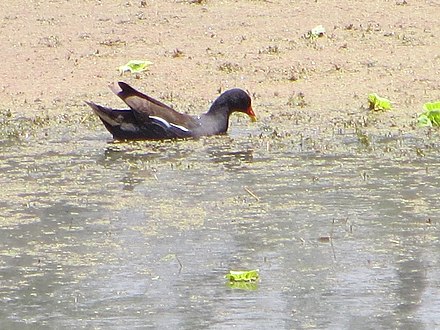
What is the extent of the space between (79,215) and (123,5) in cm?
652

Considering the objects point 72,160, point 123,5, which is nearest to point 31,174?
point 72,160

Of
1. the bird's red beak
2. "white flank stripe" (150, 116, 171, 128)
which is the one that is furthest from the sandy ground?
"white flank stripe" (150, 116, 171, 128)

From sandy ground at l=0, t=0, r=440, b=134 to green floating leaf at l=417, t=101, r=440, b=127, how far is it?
152 mm

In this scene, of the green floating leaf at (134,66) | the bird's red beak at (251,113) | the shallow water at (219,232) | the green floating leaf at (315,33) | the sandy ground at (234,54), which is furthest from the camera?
the green floating leaf at (315,33)

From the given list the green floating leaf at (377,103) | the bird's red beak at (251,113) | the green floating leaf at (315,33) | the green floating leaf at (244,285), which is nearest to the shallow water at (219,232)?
the green floating leaf at (244,285)

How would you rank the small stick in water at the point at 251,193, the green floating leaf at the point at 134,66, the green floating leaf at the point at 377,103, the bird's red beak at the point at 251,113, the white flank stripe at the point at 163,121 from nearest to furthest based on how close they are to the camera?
1. the small stick in water at the point at 251,193
2. the white flank stripe at the point at 163,121
3. the bird's red beak at the point at 251,113
4. the green floating leaf at the point at 377,103
5. the green floating leaf at the point at 134,66

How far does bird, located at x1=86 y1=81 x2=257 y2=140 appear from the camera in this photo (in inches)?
399

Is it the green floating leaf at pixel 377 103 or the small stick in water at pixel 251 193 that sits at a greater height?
the green floating leaf at pixel 377 103

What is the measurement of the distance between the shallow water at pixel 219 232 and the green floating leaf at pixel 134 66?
1.94 meters

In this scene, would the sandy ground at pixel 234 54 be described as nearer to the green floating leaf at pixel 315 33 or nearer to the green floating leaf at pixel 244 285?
the green floating leaf at pixel 315 33

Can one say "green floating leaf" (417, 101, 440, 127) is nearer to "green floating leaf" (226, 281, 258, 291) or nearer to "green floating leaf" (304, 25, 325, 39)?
"green floating leaf" (304, 25, 325, 39)

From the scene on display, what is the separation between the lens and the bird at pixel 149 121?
1013cm

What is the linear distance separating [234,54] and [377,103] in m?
2.02

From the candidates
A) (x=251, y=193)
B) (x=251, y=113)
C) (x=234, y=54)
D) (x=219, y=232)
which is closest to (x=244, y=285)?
(x=219, y=232)
